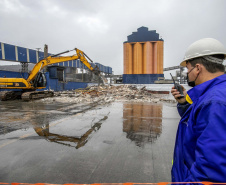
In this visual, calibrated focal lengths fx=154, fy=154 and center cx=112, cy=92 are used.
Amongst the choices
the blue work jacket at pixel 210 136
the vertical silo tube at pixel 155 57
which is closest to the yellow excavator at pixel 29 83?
the vertical silo tube at pixel 155 57

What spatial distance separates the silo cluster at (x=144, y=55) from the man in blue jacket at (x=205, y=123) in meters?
22.5

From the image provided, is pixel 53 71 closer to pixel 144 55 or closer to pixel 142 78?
pixel 142 78

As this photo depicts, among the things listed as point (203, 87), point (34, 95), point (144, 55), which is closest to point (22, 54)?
point (34, 95)

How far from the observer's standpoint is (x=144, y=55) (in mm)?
23281

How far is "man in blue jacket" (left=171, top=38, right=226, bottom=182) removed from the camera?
3.10 feet

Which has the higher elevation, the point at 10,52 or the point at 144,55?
the point at 10,52

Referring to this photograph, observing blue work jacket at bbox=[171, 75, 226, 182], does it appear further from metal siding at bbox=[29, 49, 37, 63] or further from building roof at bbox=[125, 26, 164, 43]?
metal siding at bbox=[29, 49, 37, 63]

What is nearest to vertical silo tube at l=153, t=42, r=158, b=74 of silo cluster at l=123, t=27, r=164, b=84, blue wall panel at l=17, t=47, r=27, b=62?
silo cluster at l=123, t=27, r=164, b=84

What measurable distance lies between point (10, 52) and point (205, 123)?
105 ft

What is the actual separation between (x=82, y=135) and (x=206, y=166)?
4.20 meters

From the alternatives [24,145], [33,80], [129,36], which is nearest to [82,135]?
[24,145]

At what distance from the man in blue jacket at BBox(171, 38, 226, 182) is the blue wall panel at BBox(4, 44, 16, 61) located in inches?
1227

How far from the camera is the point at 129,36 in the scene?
2384 centimetres

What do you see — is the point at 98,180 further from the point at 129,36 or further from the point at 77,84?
the point at 77,84
